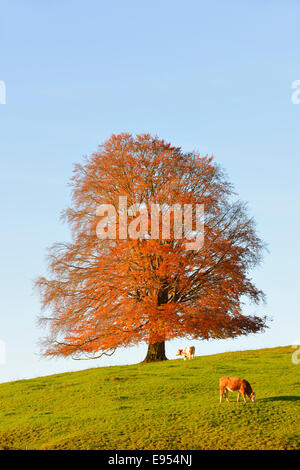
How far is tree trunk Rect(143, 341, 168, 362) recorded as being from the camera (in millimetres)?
32697

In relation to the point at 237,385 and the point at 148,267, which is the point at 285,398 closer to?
the point at 237,385

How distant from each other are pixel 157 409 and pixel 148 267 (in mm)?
11710

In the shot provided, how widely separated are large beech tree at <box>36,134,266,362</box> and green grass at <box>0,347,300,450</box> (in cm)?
221

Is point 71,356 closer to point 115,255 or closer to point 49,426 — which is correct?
point 115,255

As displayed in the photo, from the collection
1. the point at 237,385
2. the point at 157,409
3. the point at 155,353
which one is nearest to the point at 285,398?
the point at 237,385

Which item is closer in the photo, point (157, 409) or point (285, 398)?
point (157, 409)

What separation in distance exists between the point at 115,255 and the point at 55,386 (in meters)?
7.99

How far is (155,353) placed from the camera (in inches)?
1291

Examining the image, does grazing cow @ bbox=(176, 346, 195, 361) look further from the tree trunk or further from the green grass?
the green grass

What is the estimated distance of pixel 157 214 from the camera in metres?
31.5
